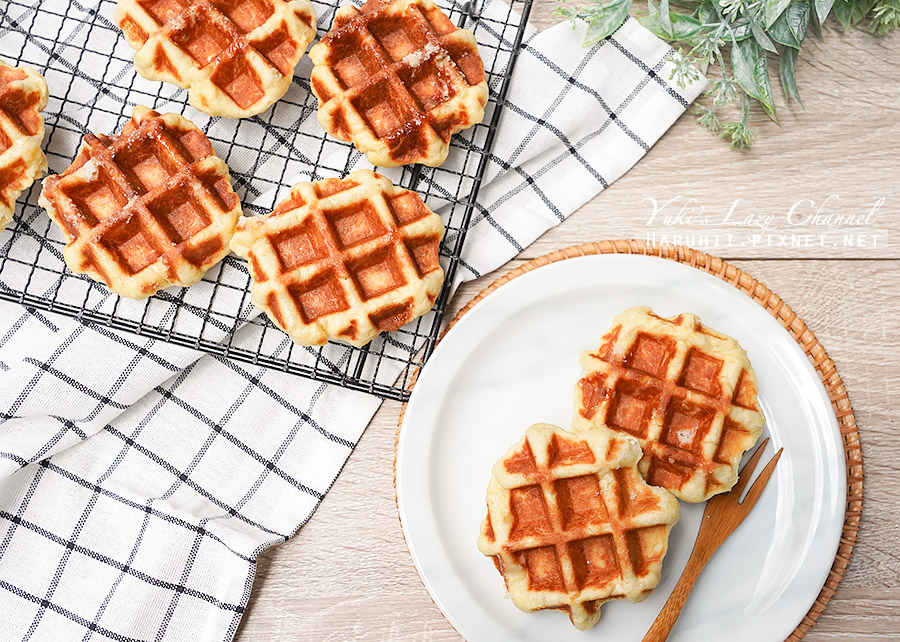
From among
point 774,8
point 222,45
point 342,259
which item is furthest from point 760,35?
point 222,45

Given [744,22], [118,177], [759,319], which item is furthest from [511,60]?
[118,177]

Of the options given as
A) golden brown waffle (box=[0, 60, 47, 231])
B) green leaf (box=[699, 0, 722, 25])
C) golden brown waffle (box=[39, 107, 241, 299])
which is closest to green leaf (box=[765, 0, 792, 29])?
Result: green leaf (box=[699, 0, 722, 25])

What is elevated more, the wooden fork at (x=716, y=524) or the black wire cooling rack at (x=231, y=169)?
the black wire cooling rack at (x=231, y=169)

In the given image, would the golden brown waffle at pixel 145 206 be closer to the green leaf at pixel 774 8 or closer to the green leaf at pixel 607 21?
the green leaf at pixel 607 21

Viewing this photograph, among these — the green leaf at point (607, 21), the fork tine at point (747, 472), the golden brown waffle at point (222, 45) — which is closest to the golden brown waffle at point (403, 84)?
the golden brown waffle at point (222, 45)

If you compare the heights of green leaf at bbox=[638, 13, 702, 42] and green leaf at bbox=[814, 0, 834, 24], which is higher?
green leaf at bbox=[638, 13, 702, 42]

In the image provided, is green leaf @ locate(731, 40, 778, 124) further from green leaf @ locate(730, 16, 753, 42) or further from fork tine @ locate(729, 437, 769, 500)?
fork tine @ locate(729, 437, 769, 500)
